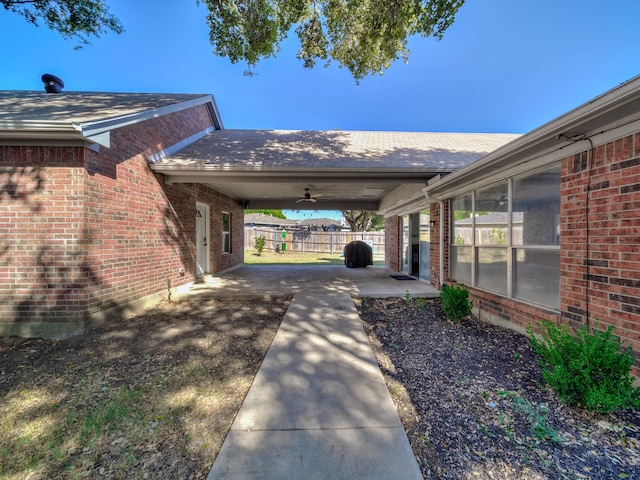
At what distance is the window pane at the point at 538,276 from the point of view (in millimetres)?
3480

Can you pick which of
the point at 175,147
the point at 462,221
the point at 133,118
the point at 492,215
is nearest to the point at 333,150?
the point at 462,221

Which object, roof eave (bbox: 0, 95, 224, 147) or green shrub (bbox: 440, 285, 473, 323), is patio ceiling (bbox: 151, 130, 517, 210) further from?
green shrub (bbox: 440, 285, 473, 323)

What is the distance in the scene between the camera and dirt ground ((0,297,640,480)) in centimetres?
178

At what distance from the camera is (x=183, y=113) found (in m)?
7.17

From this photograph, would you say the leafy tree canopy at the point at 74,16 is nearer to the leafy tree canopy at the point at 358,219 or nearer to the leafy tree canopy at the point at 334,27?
the leafy tree canopy at the point at 334,27

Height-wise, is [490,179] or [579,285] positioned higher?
[490,179]

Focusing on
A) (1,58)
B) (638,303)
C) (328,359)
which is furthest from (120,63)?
(638,303)

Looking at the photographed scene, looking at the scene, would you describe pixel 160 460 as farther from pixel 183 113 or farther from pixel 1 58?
pixel 1 58

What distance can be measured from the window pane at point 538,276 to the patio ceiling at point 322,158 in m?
2.71

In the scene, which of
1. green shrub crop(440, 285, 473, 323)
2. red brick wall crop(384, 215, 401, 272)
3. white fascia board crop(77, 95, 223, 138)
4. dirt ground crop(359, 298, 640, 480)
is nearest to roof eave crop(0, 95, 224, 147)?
white fascia board crop(77, 95, 223, 138)

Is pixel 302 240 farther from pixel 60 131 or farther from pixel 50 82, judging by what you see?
pixel 60 131

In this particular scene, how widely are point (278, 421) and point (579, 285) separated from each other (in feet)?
11.7

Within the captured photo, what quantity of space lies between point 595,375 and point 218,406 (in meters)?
3.21

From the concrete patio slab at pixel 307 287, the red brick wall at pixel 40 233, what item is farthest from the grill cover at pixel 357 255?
the red brick wall at pixel 40 233
